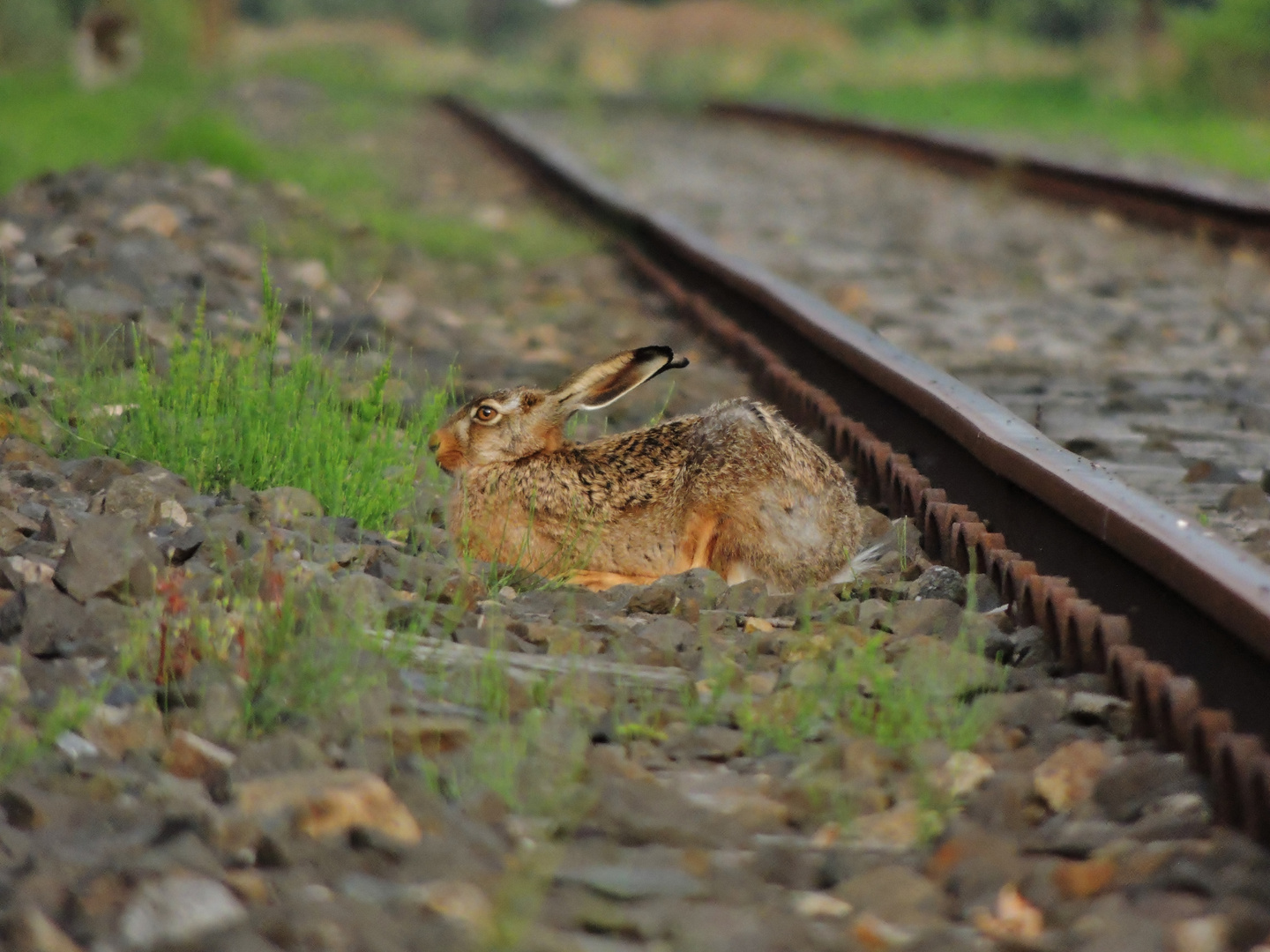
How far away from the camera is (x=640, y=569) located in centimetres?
461

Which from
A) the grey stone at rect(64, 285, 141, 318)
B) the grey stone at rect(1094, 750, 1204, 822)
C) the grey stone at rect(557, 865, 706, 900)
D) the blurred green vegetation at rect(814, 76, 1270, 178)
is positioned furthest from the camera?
the blurred green vegetation at rect(814, 76, 1270, 178)

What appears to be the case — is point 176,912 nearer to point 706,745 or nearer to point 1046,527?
point 706,745

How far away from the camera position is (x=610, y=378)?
15.7 feet

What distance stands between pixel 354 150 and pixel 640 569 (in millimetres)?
11212

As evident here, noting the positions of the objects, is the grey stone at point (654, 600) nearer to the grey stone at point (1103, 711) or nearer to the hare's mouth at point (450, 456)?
the hare's mouth at point (450, 456)

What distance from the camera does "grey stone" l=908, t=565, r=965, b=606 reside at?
4391 mm

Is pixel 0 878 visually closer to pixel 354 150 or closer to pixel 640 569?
pixel 640 569

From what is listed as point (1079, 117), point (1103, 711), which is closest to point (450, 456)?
point (1103, 711)

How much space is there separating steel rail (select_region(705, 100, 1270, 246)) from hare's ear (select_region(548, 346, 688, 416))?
19.5ft

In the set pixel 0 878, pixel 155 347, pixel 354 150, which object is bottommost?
pixel 354 150

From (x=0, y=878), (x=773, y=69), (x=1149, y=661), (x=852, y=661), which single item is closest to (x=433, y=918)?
(x=0, y=878)

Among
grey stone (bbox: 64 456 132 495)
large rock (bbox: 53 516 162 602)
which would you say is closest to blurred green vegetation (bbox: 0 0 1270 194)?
grey stone (bbox: 64 456 132 495)

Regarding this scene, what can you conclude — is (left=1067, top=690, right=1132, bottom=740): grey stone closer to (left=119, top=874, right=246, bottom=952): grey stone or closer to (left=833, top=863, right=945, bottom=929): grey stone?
(left=833, top=863, right=945, bottom=929): grey stone

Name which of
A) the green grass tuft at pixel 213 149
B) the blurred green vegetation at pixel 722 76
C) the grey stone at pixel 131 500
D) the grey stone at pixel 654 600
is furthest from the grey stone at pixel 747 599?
the green grass tuft at pixel 213 149
